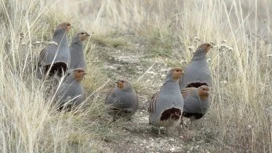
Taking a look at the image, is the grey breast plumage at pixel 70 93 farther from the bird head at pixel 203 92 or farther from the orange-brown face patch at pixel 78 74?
the bird head at pixel 203 92

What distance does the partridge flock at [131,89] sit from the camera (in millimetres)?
5305

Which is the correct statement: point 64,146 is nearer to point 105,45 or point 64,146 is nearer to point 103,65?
point 103,65

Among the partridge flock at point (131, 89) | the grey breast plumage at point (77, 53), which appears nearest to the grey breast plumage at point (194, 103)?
the partridge flock at point (131, 89)

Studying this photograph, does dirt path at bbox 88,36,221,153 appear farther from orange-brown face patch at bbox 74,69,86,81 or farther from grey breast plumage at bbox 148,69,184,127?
orange-brown face patch at bbox 74,69,86,81

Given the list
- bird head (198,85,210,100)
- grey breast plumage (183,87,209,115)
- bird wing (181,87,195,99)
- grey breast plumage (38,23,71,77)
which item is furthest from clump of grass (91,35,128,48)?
bird head (198,85,210,100)

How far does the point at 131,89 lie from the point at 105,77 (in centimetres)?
102

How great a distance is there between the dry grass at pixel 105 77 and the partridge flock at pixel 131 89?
0.12 m

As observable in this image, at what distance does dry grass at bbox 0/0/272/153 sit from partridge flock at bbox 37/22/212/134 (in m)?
0.12

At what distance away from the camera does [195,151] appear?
5152 millimetres

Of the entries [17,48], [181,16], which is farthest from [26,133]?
[181,16]

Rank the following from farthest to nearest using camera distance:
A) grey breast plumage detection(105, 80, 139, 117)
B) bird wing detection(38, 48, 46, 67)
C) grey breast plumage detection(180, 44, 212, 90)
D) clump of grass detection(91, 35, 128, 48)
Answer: clump of grass detection(91, 35, 128, 48)
grey breast plumage detection(180, 44, 212, 90)
bird wing detection(38, 48, 46, 67)
grey breast plumage detection(105, 80, 139, 117)

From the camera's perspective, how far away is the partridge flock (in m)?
5.30

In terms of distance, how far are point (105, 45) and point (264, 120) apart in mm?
3161

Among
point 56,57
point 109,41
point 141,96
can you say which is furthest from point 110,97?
point 109,41
